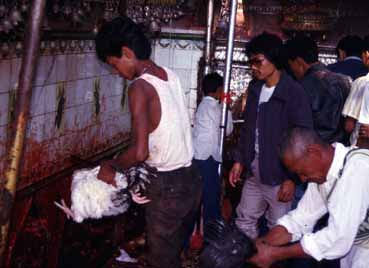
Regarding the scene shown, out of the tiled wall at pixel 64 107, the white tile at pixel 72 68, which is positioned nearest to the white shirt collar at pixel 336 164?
the tiled wall at pixel 64 107

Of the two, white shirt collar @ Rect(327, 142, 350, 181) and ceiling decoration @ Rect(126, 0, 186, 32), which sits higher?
ceiling decoration @ Rect(126, 0, 186, 32)

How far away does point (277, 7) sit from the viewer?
882cm

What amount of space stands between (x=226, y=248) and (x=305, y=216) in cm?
66

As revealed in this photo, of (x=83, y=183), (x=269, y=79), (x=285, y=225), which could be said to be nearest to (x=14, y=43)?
(x=83, y=183)

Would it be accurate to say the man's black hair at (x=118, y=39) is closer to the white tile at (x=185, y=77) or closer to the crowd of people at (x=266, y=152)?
the crowd of people at (x=266, y=152)

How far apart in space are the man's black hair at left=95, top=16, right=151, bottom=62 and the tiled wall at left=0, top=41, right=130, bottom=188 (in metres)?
1.04

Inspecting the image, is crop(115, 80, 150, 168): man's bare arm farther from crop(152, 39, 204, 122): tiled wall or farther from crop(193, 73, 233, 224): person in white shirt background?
crop(152, 39, 204, 122): tiled wall

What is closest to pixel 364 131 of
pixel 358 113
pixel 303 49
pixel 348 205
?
pixel 358 113

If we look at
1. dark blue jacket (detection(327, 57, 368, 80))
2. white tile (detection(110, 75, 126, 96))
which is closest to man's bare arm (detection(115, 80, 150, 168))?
white tile (detection(110, 75, 126, 96))

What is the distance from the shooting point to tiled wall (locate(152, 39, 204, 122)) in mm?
7777

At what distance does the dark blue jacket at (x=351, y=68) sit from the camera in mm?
6480

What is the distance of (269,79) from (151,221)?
172 centimetres

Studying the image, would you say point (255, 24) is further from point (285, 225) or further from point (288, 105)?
point (285, 225)

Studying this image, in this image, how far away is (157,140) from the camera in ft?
11.9
